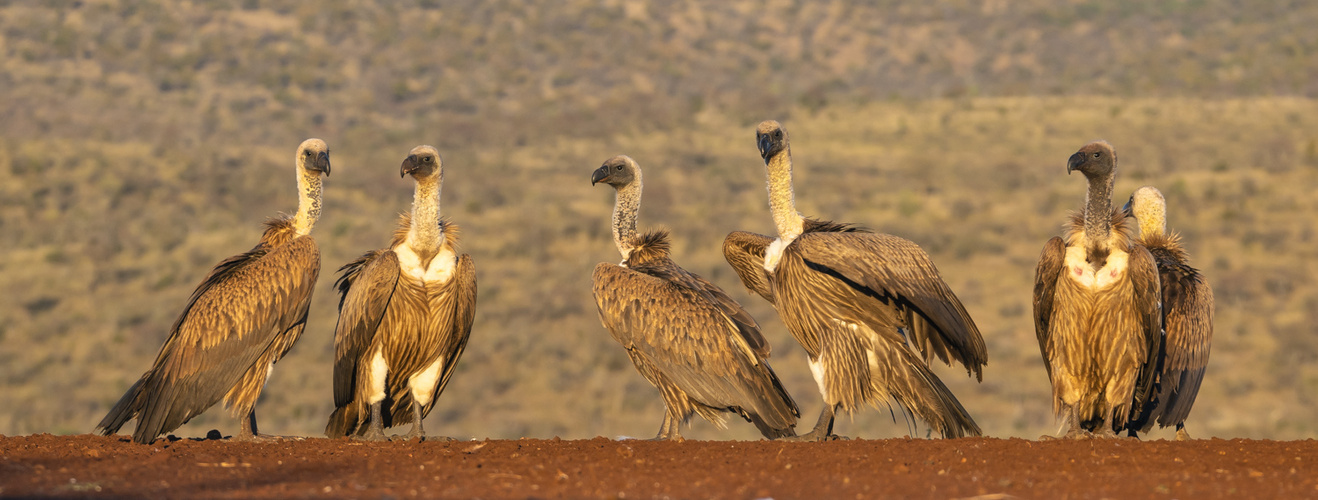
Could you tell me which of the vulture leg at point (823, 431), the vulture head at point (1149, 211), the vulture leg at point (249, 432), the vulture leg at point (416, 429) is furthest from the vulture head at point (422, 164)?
the vulture head at point (1149, 211)

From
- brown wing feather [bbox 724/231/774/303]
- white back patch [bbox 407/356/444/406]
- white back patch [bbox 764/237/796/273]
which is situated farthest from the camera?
brown wing feather [bbox 724/231/774/303]

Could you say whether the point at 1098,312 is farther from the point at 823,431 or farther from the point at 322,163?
the point at 322,163

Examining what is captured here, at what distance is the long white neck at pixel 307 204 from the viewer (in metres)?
10.2

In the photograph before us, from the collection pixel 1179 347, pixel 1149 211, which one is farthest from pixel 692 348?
pixel 1149 211

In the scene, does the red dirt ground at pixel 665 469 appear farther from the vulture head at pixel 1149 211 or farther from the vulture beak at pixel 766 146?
the vulture beak at pixel 766 146

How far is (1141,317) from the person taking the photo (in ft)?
30.4

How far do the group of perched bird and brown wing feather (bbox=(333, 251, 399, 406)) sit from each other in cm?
1

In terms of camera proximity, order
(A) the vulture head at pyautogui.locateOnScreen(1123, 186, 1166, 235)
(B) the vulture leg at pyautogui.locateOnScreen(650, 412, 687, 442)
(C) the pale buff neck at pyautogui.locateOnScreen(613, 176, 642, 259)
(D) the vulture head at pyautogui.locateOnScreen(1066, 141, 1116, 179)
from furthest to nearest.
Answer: (C) the pale buff neck at pyautogui.locateOnScreen(613, 176, 642, 259), (A) the vulture head at pyautogui.locateOnScreen(1123, 186, 1166, 235), (B) the vulture leg at pyautogui.locateOnScreen(650, 412, 687, 442), (D) the vulture head at pyautogui.locateOnScreen(1066, 141, 1116, 179)

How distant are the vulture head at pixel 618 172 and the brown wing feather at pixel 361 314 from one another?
6.82ft

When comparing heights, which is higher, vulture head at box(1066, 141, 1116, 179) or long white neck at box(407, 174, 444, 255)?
vulture head at box(1066, 141, 1116, 179)

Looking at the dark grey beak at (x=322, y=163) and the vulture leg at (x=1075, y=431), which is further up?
the dark grey beak at (x=322, y=163)

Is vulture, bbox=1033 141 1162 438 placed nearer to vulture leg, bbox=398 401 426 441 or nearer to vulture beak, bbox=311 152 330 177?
vulture leg, bbox=398 401 426 441

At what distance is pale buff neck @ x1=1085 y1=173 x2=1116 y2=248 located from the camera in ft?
31.0

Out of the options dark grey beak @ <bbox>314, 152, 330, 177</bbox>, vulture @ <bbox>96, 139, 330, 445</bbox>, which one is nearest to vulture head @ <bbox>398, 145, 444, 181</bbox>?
dark grey beak @ <bbox>314, 152, 330, 177</bbox>
